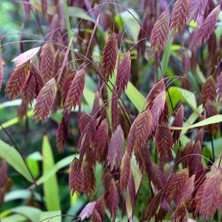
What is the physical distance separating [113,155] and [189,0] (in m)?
0.25

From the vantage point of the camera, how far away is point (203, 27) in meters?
0.79

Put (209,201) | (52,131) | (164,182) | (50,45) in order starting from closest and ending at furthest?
(209,201) < (50,45) < (164,182) < (52,131)

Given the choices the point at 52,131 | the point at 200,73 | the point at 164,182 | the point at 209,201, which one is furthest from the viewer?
the point at 52,131

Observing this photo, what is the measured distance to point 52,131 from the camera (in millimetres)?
2156

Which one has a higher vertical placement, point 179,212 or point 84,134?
point 84,134

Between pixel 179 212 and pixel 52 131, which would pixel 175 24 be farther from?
pixel 52 131

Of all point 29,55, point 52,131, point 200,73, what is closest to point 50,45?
point 29,55

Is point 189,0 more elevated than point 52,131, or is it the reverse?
point 189,0

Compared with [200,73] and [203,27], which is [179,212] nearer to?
[203,27]

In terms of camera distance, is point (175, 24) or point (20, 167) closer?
point (175, 24)

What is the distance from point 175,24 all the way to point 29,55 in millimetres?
210

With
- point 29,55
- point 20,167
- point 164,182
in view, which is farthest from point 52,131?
point 29,55

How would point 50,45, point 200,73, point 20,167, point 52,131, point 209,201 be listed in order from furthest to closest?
point 52,131, point 200,73, point 20,167, point 50,45, point 209,201

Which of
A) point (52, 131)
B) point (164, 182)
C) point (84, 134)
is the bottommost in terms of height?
point (52, 131)
